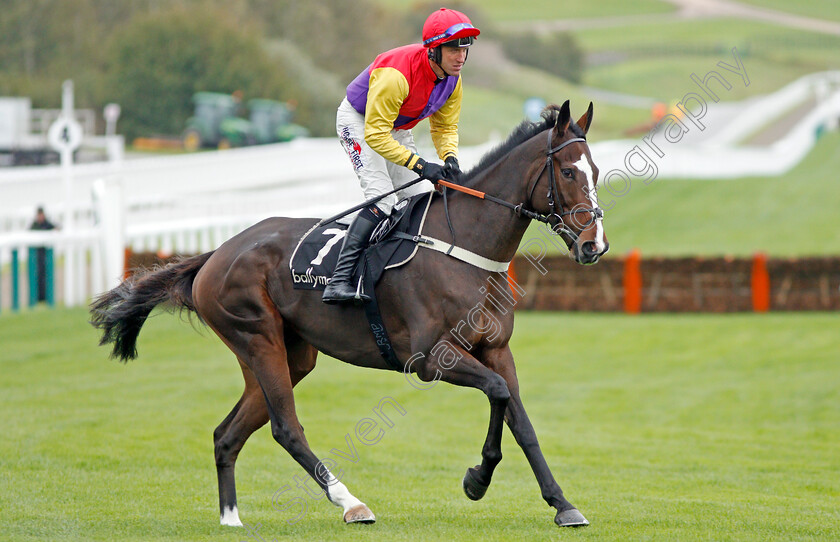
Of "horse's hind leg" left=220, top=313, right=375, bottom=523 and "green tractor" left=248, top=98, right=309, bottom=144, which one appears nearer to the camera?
"horse's hind leg" left=220, top=313, right=375, bottom=523

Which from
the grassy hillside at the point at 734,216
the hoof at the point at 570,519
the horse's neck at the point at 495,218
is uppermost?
the horse's neck at the point at 495,218

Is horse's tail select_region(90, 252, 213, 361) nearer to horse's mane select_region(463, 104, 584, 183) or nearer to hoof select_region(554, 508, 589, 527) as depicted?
horse's mane select_region(463, 104, 584, 183)

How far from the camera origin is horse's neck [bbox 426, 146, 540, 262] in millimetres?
5754

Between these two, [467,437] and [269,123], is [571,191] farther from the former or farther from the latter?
[269,123]

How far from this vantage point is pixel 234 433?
610cm

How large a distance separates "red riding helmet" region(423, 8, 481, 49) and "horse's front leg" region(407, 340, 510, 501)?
1.66 m

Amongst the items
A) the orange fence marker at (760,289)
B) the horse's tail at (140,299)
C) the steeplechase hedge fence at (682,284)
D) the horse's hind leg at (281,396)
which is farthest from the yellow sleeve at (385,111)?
the orange fence marker at (760,289)

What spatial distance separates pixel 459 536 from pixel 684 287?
1170 cm

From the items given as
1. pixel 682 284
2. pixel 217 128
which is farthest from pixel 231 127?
pixel 682 284

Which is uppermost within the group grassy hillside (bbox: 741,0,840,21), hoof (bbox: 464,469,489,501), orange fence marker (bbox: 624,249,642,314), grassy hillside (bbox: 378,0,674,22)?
hoof (bbox: 464,469,489,501)

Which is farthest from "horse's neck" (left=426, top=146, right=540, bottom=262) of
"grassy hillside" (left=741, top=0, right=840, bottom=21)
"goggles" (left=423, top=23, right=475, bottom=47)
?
"grassy hillside" (left=741, top=0, right=840, bottom=21)

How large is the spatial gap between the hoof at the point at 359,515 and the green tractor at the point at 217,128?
109 ft

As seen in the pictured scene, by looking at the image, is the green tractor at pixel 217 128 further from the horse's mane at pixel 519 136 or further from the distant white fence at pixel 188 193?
the horse's mane at pixel 519 136

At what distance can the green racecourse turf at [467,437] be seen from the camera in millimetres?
5938
